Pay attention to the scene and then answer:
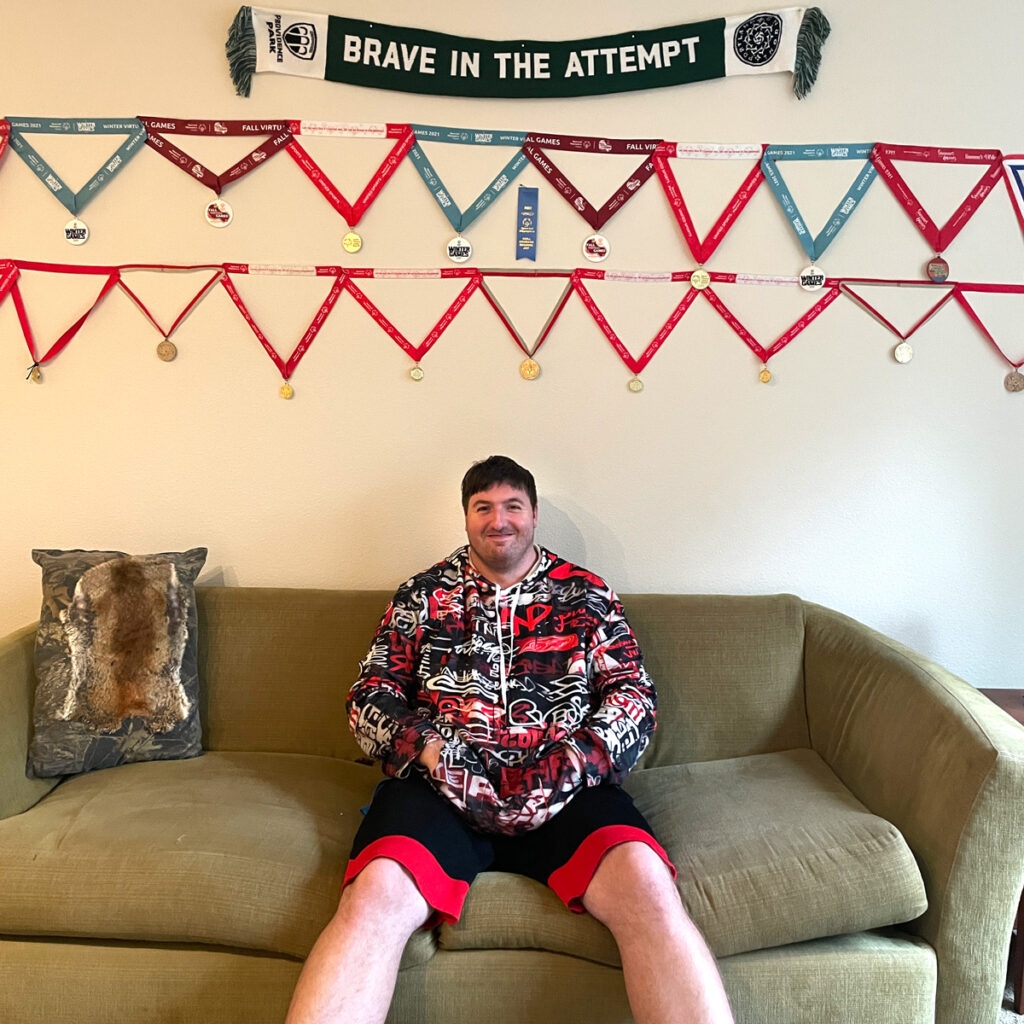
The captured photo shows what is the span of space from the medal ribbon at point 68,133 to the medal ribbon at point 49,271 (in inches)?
7.0

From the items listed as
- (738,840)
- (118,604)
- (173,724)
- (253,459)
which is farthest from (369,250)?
(738,840)

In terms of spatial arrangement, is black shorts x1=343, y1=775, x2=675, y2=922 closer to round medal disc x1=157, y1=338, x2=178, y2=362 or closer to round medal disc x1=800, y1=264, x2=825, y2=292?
round medal disc x1=157, y1=338, x2=178, y2=362

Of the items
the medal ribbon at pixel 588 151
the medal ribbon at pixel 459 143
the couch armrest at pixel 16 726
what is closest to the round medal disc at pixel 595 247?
the medal ribbon at pixel 588 151

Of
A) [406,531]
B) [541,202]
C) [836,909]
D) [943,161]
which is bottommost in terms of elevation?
[836,909]

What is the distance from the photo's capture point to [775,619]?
2092 millimetres

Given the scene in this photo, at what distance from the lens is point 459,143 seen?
7.18 ft

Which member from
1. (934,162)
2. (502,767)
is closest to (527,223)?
(934,162)

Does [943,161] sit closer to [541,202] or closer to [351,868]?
[541,202]

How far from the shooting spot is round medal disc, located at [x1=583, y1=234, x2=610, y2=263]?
2217 mm

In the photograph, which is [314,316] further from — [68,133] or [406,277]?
[68,133]

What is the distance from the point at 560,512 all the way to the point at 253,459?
868 millimetres

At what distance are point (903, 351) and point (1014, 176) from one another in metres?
0.55

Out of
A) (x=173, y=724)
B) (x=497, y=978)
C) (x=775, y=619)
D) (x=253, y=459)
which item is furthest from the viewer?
(x=253, y=459)

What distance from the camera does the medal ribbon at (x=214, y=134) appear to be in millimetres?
2160
